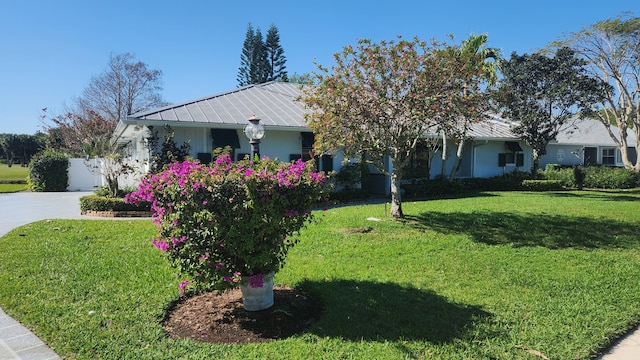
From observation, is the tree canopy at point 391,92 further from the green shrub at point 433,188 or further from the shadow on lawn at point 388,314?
the green shrub at point 433,188

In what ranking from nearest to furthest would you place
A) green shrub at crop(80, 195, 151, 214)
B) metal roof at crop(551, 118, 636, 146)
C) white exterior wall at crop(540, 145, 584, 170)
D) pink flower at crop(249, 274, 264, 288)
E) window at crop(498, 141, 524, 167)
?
pink flower at crop(249, 274, 264, 288) → green shrub at crop(80, 195, 151, 214) → window at crop(498, 141, 524, 167) → white exterior wall at crop(540, 145, 584, 170) → metal roof at crop(551, 118, 636, 146)

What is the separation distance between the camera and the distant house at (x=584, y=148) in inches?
1061

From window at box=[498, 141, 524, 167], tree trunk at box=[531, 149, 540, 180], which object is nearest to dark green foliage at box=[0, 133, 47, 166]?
window at box=[498, 141, 524, 167]

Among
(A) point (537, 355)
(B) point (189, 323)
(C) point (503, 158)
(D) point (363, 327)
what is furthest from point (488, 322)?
(C) point (503, 158)

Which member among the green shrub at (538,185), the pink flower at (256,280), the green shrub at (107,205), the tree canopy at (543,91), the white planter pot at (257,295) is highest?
the tree canopy at (543,91)

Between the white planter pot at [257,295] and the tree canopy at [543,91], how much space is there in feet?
50.5

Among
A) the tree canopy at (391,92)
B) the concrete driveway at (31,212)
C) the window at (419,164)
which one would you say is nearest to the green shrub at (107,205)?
the concrete driveway at (31,212)

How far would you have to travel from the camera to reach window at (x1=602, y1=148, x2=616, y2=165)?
2995 cm

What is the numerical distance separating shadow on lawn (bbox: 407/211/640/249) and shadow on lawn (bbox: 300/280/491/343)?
363 cm

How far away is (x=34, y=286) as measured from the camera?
5230 mm

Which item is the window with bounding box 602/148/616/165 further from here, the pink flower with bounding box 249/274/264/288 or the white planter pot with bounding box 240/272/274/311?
the pink flower with bounding box 249/274/264/288

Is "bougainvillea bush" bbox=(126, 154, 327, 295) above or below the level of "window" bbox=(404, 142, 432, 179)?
below

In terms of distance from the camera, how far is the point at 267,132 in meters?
14.3

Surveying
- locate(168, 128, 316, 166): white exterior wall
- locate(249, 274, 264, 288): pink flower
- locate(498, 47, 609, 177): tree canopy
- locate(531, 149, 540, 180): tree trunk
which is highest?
locate(498, 47, 609, 177): tree canopy
